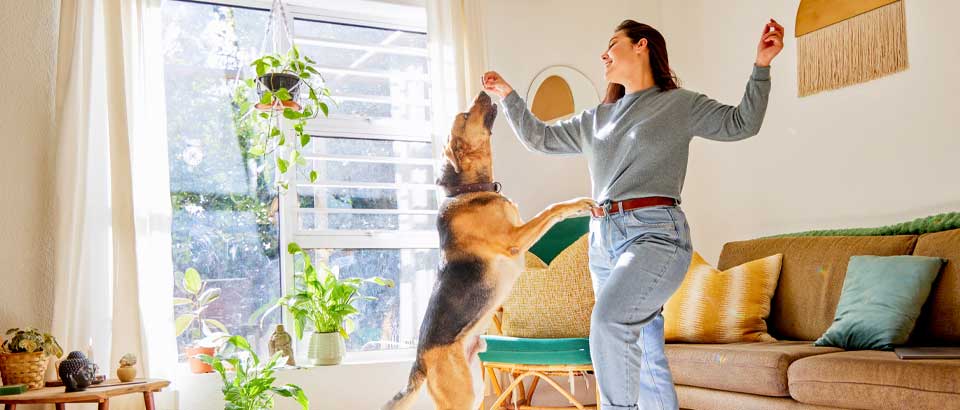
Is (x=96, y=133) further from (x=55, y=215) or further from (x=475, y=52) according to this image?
(x=475, y=52)

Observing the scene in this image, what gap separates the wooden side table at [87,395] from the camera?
2.86 m

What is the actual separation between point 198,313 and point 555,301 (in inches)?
65.9

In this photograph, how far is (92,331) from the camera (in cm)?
351

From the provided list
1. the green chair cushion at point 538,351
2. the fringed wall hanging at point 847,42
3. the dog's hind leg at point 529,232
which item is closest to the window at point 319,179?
the green chair cushion at point 538,351

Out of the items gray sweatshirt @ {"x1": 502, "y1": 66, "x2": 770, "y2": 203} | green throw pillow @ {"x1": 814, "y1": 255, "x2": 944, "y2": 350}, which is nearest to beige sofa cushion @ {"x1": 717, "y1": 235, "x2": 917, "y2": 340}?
green throw pillow @ {"x1": 814, "y1": 255, "x2": 944, "y2": 350}

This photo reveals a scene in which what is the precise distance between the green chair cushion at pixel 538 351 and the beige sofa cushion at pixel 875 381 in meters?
0.78

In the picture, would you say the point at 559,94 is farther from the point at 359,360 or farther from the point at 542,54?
the point at 359,360

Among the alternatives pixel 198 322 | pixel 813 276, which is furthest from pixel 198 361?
pixel 813 276

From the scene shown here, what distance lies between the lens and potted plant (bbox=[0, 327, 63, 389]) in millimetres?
3023

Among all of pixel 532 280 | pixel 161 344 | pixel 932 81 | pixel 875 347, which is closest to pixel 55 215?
pixel 161 344

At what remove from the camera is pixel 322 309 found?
3803mm

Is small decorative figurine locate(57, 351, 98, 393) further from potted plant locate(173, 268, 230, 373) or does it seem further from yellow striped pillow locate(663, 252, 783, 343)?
yellow striped pillow locate(663, 252, 783, 343)

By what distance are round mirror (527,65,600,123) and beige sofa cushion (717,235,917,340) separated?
1.51 metres

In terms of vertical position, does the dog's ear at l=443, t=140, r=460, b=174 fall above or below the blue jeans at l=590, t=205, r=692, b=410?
above
